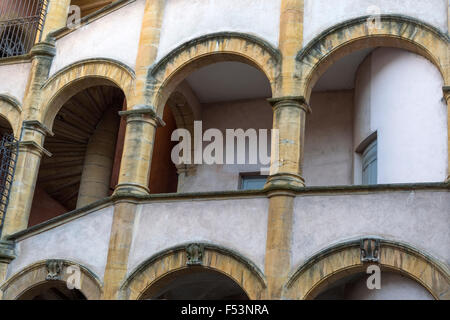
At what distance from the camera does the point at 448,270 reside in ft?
37.0

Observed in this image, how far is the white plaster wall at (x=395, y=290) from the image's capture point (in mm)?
11703

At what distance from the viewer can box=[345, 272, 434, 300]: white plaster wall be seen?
1170 cm

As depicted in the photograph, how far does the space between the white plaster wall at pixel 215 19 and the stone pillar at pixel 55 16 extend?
2.66 metres

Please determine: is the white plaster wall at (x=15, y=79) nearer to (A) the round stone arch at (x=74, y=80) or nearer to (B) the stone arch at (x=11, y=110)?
(B) the stone arch at (x=11, y=110)

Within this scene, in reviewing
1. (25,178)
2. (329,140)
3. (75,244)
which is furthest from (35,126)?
(329,140)

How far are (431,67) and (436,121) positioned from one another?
0.96 meters

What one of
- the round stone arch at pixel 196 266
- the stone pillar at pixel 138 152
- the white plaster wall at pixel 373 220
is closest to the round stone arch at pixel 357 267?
the white plaster wall at pixel 373 220

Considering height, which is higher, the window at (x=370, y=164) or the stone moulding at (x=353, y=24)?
the stone moulding at (x=353, y=24)

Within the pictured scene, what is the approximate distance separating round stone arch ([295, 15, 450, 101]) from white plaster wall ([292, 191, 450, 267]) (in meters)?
1.98

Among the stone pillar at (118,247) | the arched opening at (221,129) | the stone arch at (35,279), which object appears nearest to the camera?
the stone pillar at (118,247)

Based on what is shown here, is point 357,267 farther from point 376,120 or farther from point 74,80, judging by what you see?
point 74,80

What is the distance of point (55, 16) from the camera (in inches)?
657

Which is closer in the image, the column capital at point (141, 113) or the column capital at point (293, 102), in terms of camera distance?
the column capital at point (293, 102)
